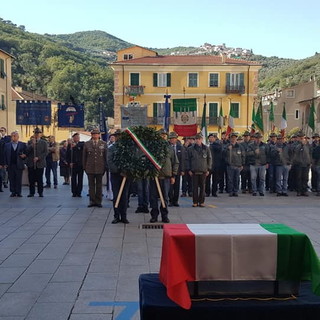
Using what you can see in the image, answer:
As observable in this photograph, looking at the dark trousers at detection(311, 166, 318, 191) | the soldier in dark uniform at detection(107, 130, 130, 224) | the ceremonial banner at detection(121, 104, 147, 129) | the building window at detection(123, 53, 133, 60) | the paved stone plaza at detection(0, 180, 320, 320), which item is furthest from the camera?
the building window at detection(123, 53, 133, 60)

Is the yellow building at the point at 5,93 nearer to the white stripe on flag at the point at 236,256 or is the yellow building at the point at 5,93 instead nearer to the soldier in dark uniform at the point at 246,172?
the soldier in dark uniform at the point at 246,172

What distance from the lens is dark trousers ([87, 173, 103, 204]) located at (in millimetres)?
13156

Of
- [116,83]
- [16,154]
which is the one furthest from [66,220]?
[116,83]

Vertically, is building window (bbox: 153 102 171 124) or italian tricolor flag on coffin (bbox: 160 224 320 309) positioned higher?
building window (bbox: 153 102 171 124)

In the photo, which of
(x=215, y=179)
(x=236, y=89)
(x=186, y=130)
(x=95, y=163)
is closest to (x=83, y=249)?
(x=95, y=163)

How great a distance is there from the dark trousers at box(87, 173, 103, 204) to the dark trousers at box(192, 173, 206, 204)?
2.59 meters

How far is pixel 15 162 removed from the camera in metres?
15.4

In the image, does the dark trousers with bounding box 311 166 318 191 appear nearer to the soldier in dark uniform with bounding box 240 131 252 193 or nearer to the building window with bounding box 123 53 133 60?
the soldier in dark uniform with bounding box 240 131 252 193

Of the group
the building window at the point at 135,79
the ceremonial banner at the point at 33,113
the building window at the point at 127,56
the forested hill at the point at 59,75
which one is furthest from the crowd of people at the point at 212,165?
the forested hill at the point at 59,75

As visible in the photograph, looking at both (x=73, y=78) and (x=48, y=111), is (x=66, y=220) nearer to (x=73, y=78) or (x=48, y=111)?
(x=48, y=111)

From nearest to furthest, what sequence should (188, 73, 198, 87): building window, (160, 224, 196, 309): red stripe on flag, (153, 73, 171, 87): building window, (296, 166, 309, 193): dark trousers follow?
(160, 224, 196, 309): red stripe on flag < (296, 166, 309, 193): dark trousers < (153, 73, 171, 87): building window < (188, 73, 198, 87): building window

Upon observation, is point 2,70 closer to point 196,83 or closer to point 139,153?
point 196,83

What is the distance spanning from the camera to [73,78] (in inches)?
3819

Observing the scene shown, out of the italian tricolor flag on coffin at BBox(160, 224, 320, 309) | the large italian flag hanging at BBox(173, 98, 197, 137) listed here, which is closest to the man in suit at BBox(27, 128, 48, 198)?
the large italian flag hanging at BBox(173, 98, 197, 137)
